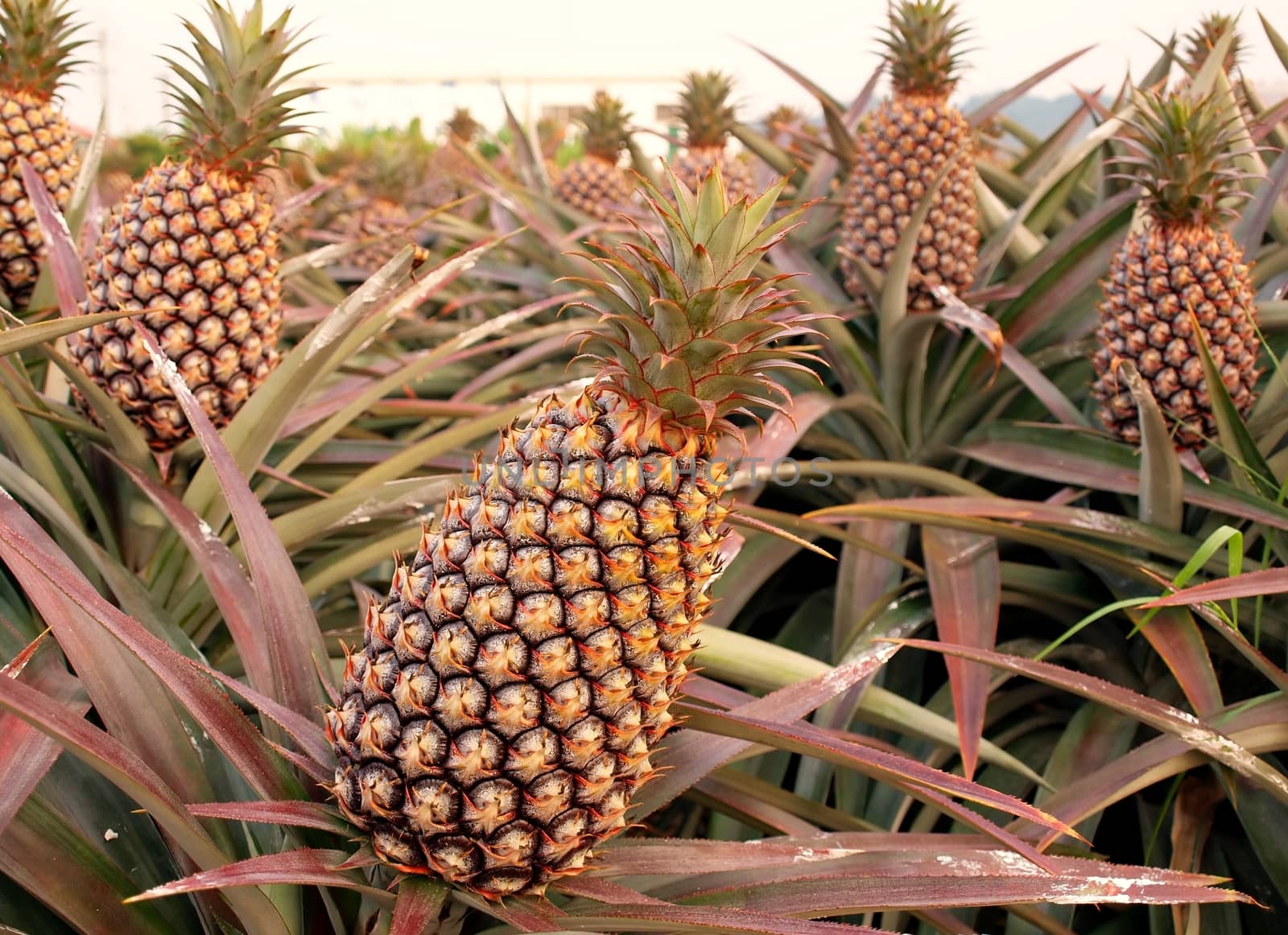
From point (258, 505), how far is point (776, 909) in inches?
25.3

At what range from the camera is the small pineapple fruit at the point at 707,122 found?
2.97 metres

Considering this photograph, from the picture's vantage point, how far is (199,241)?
4.53ft

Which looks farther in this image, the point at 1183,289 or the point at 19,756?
the point at 1183,289

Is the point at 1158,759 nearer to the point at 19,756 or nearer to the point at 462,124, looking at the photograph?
the point at 19,756

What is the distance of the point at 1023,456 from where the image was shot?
1756 millimetres

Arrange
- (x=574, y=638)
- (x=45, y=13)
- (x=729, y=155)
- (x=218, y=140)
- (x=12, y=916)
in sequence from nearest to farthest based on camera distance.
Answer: (x=574, y=638), (x=12, y=916), (x=218, y=140), (x=45, y=13), (x=729, y=155)

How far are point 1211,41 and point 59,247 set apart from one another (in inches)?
107

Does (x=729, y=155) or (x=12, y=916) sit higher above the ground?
(x=729, y=155)

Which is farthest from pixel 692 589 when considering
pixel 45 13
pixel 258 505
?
pixel 45 13

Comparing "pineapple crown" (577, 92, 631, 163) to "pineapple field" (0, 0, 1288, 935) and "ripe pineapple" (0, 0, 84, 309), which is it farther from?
"ripe pineapple" (0, 0, 84, 309)

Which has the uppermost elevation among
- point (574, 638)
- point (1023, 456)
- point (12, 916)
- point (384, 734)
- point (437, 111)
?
point (437, 111)

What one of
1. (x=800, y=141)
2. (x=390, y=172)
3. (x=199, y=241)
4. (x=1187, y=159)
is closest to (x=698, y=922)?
(x=199, y=241)

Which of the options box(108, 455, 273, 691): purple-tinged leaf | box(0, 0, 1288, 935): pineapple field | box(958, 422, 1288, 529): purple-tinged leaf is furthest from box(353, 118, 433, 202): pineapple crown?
box(108, 455, 273, 691): purple-tinged leaf

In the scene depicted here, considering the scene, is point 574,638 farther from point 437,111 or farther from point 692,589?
point 437,111
